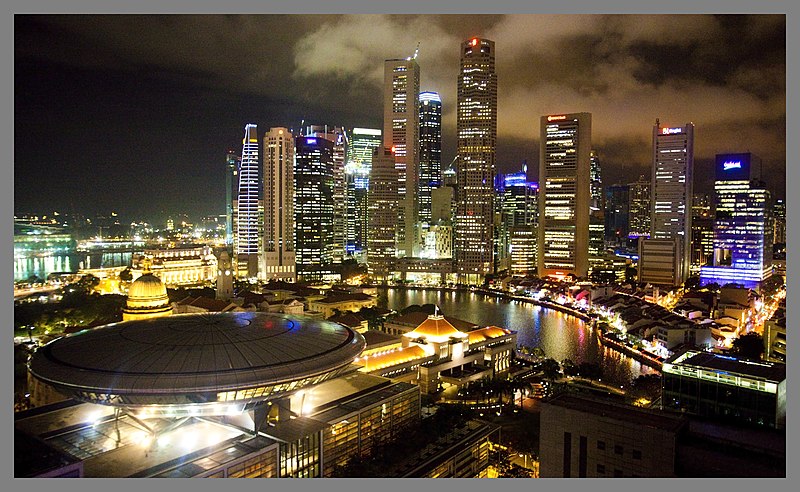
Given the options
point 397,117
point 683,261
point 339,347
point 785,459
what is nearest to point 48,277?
point 339,347

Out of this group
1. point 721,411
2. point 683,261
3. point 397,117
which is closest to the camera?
point 721,411

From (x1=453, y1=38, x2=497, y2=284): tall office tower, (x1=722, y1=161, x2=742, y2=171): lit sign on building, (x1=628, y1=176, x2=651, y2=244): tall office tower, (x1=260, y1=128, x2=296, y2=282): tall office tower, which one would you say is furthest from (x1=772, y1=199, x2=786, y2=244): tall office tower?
(x1=260, y1=128, x2=296, y2=282): tall office tower

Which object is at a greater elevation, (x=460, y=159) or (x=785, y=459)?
(x=460, y=159)

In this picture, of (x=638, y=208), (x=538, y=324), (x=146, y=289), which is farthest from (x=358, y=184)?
(x=146, y=289)

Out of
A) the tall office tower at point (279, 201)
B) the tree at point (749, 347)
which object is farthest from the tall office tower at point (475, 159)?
the tree at point (749, 347)

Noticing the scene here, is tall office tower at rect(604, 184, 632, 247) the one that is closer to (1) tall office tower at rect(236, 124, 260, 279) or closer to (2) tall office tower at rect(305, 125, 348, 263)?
(2) tall office tower at rect(305, 125, 348, 263)

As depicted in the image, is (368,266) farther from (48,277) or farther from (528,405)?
(528,405)

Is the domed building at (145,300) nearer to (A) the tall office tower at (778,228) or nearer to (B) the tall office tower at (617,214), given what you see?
(A) the tall office tower at (778,228)
